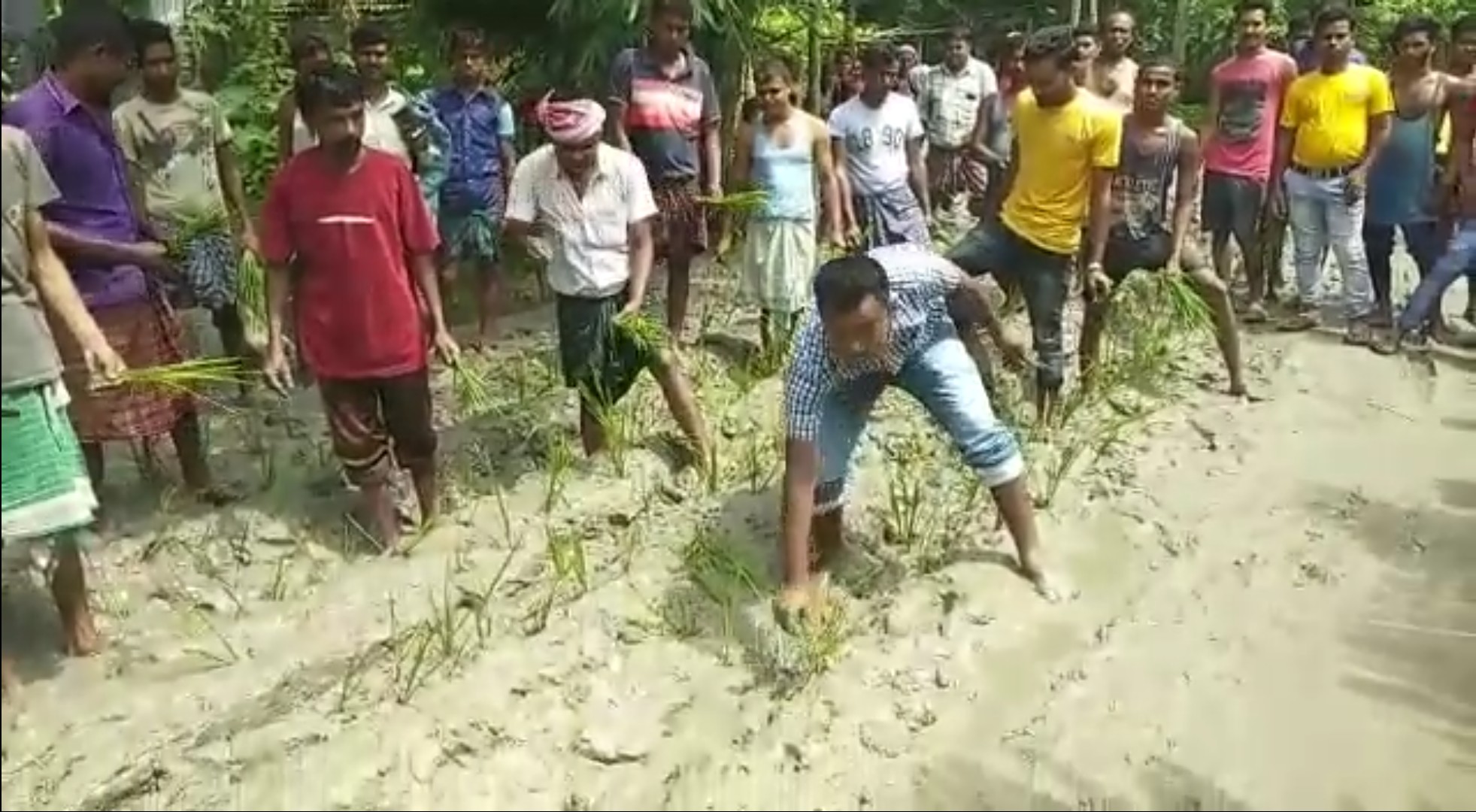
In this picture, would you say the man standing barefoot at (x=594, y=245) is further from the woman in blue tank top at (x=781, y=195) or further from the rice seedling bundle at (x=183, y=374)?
the woman in blue tank top at (x=781, y=195)

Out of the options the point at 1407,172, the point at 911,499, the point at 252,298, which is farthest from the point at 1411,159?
the point at 252,298

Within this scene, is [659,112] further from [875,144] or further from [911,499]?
[911,499]

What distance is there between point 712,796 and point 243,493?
7.99 feet

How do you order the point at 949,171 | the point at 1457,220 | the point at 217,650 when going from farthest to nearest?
the point at 949,171, the point at 1457,220, the point at 217,650

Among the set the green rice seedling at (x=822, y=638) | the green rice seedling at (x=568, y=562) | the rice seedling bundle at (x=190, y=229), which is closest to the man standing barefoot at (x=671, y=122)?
the rice seedling bundle at (x=190, y=229)

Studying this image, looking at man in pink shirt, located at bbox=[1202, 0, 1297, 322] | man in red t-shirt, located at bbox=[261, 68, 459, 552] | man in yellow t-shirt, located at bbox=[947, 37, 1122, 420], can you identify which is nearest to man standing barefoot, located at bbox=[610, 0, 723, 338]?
man in yellow t-shirt, located at bbox=[947, 37, 1122, 420]

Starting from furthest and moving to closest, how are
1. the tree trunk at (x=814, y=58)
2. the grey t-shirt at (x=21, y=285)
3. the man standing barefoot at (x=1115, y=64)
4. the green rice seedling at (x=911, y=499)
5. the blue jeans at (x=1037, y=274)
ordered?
the tree trunk at (x=814, y=58), the man standing barefoot at (x=1115, y=64), the blue jeans at (x=1037, y=274), the green rice seedling at (x=911, y=499), the grey t-shirt at (x=21, y=285)

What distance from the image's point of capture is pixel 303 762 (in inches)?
142

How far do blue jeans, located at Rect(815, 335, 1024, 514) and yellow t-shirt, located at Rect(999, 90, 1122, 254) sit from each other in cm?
140

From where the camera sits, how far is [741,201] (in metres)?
6.40

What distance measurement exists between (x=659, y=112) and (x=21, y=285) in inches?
138

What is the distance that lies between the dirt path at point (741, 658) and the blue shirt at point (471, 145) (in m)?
1.35

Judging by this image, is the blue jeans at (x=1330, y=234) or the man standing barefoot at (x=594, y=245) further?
the blue jeans at (x=1330, y=234)

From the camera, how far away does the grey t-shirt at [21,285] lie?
9.79ft
